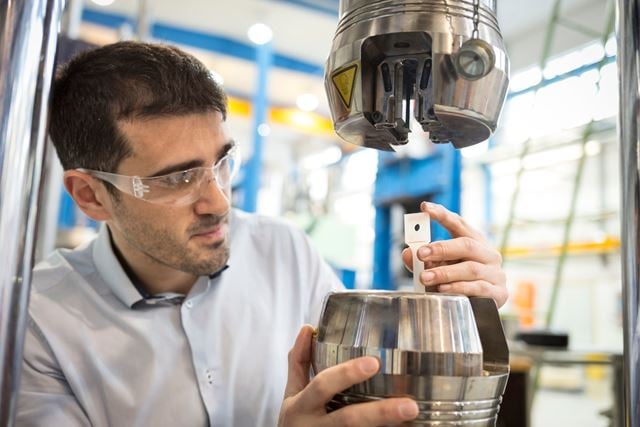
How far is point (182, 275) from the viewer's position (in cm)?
116

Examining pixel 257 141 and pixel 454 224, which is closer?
pixel 454 224

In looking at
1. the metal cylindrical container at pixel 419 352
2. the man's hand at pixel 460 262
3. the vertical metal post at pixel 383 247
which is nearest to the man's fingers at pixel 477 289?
the man's hand at pixel 460 262

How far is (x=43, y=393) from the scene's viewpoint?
0.96 meters

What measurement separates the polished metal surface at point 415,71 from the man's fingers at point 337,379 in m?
0.24

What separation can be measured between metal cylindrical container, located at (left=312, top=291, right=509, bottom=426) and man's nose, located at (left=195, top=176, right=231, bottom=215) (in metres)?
0.54

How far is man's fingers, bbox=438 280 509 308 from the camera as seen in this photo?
0.70m

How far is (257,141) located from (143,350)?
13.1ft

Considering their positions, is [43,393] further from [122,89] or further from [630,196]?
[630,196]

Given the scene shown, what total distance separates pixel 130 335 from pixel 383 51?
0.74 meters

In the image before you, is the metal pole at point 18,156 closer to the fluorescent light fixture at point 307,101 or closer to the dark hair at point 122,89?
the dark hair at point 122,89

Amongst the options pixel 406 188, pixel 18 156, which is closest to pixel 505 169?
pixel 406 188

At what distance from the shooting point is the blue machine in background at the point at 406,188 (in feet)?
10.2

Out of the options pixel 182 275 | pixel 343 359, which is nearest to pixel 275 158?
pixel 182 275

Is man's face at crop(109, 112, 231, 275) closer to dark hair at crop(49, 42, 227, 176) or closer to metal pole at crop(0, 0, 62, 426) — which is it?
dark hair at crop(49, 42, 227, 176)
